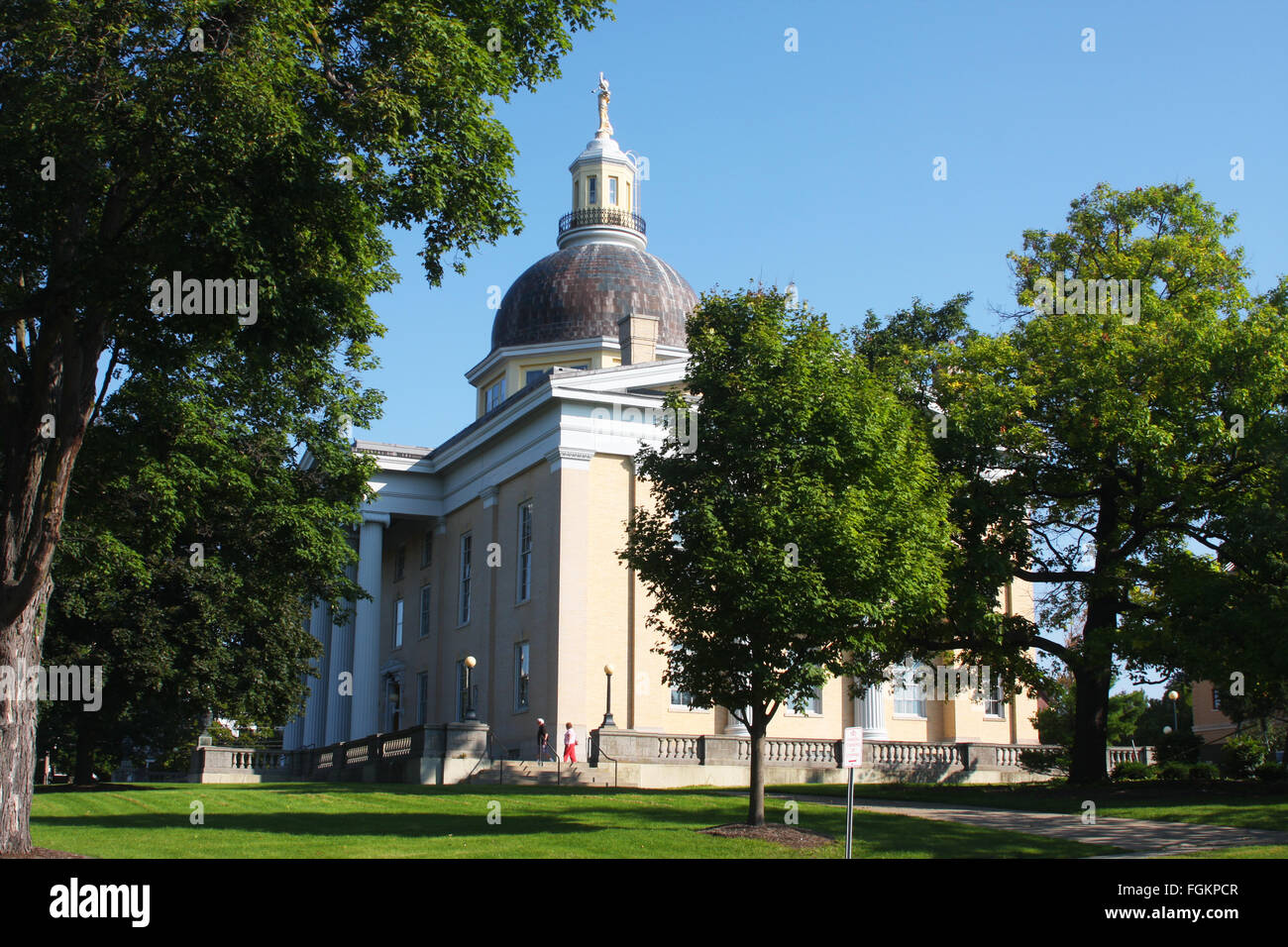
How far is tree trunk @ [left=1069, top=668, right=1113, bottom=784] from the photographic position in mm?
31906

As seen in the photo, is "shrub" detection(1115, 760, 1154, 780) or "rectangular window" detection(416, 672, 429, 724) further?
"rectangular window" detection(416, 672, 429, 724)

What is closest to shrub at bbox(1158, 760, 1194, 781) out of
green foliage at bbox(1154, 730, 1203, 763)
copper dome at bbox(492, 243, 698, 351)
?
green foliage at bbox(1154, 730, 1203, 763)

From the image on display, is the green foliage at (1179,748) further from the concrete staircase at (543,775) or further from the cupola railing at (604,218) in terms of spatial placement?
the cupola railing at (604,218)

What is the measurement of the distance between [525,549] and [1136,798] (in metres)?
24.4

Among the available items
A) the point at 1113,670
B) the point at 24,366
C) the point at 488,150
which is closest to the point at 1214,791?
the point at 1113,670

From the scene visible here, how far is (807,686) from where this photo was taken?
22609 millimetres

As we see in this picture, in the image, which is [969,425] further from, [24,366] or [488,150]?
[24,366]

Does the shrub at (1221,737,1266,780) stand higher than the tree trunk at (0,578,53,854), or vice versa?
the tree trunk at (0,578,53,854)

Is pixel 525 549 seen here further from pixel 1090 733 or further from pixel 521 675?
pixel 1090 733

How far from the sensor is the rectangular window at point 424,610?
56103 millimetres

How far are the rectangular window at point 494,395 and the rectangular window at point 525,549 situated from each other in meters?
12.0

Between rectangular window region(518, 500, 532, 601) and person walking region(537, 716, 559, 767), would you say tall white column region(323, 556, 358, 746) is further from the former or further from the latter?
person walking region(537, 716, 559, 767)

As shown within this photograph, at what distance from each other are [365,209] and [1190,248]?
21.9 meters

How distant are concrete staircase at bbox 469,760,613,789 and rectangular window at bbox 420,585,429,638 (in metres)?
19.2
